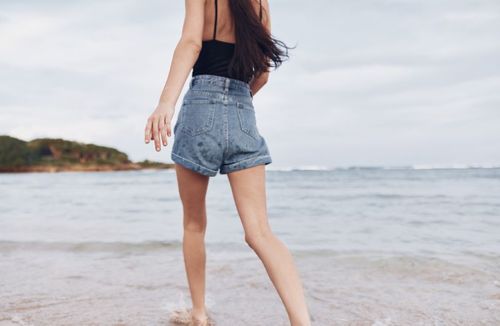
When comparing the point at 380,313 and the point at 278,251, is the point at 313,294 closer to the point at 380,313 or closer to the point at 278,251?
the point at 380,313

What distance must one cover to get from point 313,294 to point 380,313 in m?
0.62

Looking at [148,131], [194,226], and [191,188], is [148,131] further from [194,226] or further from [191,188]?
[194,226]

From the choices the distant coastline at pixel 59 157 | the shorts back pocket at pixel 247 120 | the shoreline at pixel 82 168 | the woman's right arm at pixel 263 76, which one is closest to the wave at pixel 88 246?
the woman's right arm at pixel 263 76

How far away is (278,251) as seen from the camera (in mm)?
2193

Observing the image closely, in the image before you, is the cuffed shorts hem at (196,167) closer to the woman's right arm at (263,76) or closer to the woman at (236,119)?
the woman at (236,119)

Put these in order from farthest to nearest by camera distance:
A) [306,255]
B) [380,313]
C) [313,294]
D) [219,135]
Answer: [306,255] < [313,294] < [380,313] < [219,135]

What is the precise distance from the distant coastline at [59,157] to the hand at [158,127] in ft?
219

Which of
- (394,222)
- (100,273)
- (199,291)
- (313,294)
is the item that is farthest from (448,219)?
(199,291)

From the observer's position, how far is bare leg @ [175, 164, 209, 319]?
2.45 metres

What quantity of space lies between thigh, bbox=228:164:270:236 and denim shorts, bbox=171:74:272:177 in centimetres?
4

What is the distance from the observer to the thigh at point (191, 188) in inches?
95.4

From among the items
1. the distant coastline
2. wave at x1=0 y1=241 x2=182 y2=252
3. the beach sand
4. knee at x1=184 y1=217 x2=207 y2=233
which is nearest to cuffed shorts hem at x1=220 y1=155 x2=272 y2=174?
knee at x1=184 y1=217 x2=207 y2=233

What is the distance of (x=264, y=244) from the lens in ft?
7.20

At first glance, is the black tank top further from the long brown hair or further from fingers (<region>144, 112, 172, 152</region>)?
fingers (<region>144, 112, 172, 152</region>)
